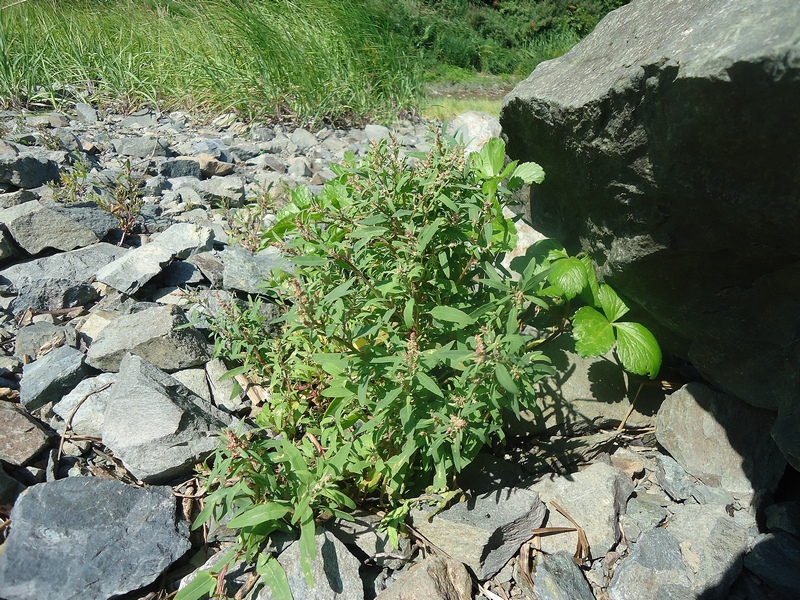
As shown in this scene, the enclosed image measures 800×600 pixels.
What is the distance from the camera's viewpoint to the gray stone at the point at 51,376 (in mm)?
2754

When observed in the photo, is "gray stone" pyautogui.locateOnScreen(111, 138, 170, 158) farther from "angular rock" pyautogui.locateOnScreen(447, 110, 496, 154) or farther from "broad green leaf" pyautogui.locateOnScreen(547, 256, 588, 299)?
"broad green leaf" pyautogui.locateOnScreen(547, 256, 588, 299)

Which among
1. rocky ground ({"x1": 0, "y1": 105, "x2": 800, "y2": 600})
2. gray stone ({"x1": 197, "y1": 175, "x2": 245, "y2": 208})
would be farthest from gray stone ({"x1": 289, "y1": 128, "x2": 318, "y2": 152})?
rocky ground ({"x1": 0, "y1": 105, "x2": 800, "y2": 600})

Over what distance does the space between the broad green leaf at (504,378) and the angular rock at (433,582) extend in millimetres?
734

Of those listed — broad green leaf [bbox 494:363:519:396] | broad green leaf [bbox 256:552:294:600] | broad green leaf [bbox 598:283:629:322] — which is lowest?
broad green leaf [bbox 256:552:294:600]

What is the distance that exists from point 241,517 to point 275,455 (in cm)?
25

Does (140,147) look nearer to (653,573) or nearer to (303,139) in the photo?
(303,139)

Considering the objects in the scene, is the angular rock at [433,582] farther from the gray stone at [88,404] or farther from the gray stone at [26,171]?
the gray stone at [26,171]

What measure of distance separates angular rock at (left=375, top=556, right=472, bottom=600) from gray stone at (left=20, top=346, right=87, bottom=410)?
5.57ft

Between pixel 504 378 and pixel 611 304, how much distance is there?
1110mm

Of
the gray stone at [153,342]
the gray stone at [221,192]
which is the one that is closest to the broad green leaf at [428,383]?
the gray stone at [153,342]

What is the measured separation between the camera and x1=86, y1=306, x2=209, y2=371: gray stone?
2910mm

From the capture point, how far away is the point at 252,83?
6.72 m

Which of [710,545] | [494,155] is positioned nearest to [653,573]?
[710,545]

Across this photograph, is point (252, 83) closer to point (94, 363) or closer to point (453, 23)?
point (94, 363)
